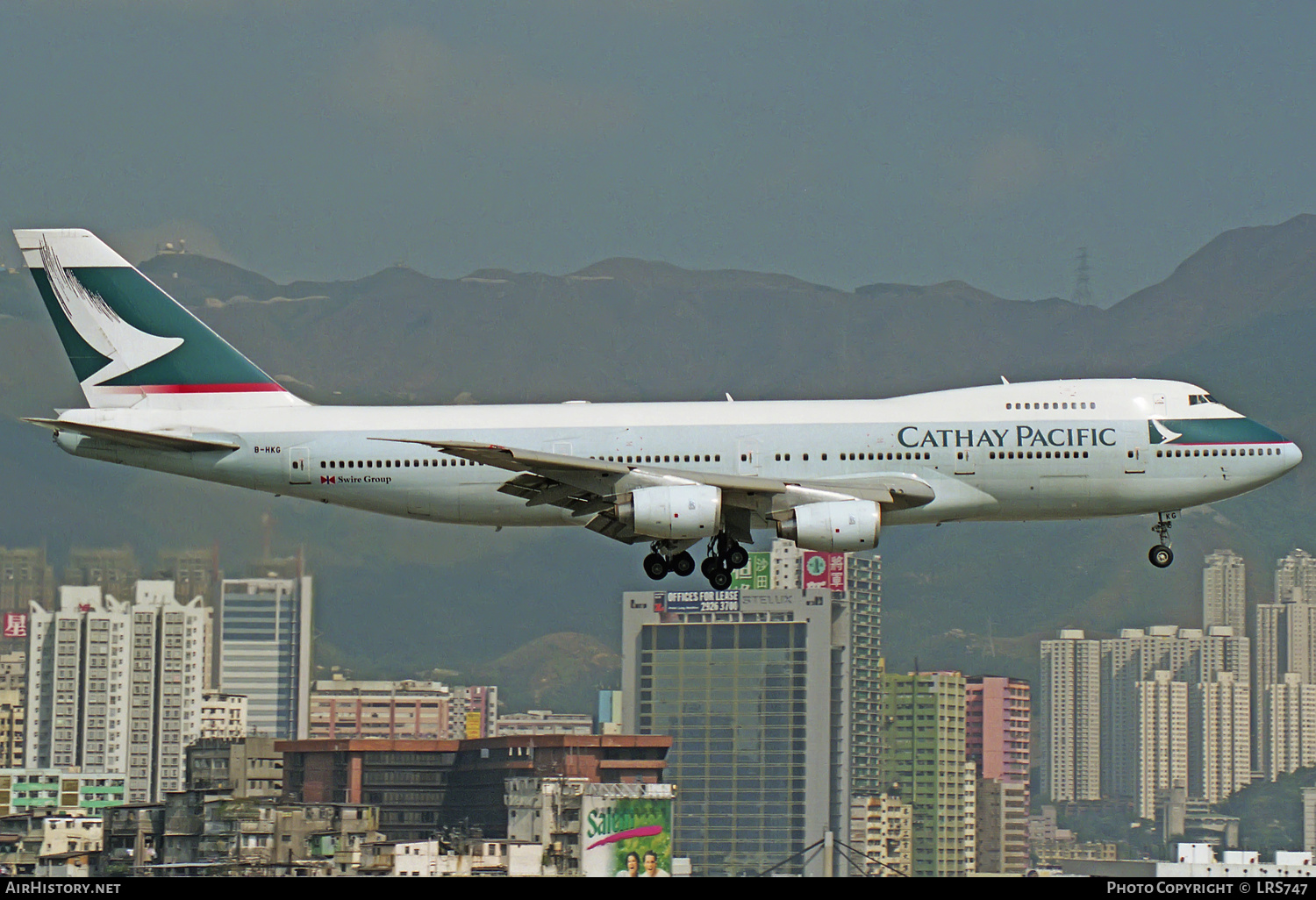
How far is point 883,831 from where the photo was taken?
191 metres

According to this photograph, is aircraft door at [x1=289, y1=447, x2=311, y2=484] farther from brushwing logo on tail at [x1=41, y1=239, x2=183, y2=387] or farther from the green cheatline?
the green cheatline

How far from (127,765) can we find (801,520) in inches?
5889

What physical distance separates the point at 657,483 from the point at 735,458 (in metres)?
2.40

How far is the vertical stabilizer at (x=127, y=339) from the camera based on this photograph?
1844 inches

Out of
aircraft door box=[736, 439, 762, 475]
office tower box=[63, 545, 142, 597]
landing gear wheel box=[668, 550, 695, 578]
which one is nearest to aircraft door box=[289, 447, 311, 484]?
landing gear wheel box=[668, 550, 695, 578]

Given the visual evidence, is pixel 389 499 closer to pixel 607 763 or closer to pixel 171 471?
pixel 171 471

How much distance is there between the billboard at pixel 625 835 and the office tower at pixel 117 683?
57.1m

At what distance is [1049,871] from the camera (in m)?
186

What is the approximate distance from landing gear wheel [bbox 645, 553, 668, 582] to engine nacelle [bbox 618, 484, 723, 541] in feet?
10.3

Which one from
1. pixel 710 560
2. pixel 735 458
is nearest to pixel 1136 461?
pixel 735 458

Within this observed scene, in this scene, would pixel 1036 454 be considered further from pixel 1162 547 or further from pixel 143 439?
pixel 143 439

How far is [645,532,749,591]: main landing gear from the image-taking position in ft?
143

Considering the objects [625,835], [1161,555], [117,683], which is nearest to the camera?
[1161,555]
